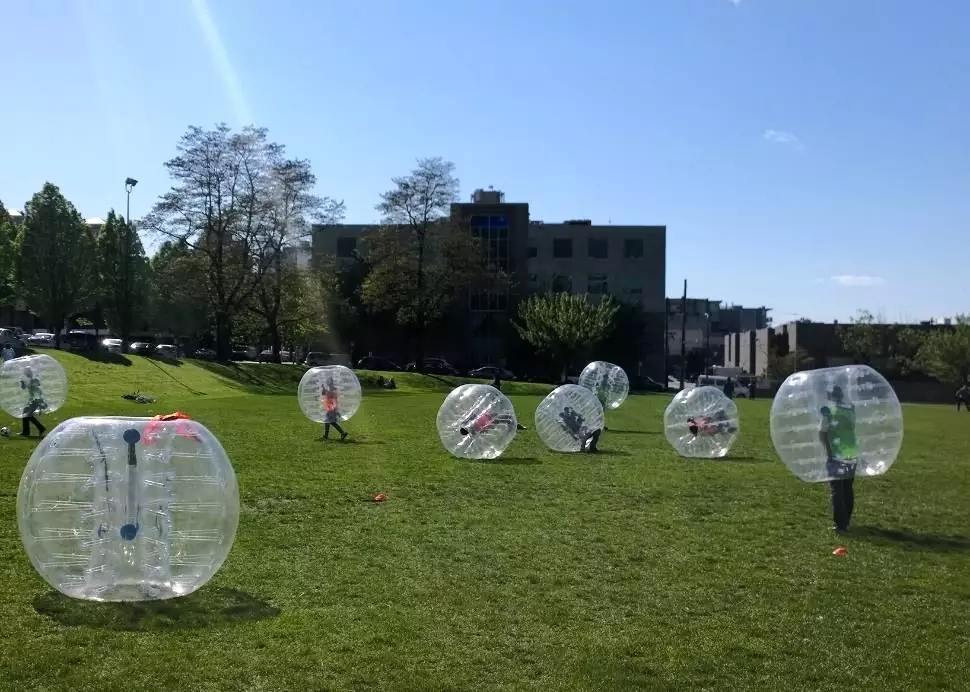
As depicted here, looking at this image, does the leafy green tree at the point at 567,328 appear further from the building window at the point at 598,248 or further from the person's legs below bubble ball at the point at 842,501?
the person's legs below bubble ball at the point at 842,501

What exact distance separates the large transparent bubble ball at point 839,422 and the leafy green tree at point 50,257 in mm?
48640

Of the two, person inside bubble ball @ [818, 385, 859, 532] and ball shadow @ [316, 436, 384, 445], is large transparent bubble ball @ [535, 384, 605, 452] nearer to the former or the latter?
ball shadow @ [316, 436, 384, 445]

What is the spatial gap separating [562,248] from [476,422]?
2683 inches

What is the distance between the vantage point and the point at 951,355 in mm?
66875

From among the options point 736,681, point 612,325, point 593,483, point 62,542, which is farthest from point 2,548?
point 612,325

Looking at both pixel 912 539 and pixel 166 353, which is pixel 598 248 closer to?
pixel 166 353

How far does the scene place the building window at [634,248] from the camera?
8350cm

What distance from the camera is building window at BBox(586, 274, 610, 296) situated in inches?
3285

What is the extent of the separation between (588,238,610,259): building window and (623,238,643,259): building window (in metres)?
1.67

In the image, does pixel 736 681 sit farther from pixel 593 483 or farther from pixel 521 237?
pixel 521 237

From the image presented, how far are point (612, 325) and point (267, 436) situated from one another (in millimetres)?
50499

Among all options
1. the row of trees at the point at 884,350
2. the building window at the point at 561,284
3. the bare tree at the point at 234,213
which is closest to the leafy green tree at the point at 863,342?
the row of trees at the point at 884,350

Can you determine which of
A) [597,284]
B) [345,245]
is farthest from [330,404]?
[345,245]

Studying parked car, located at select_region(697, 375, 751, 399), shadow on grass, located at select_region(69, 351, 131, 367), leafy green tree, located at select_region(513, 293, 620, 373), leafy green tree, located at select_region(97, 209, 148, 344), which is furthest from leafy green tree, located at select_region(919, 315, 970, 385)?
leafy green tree, located at select_region(97, 209, 148, 344)
